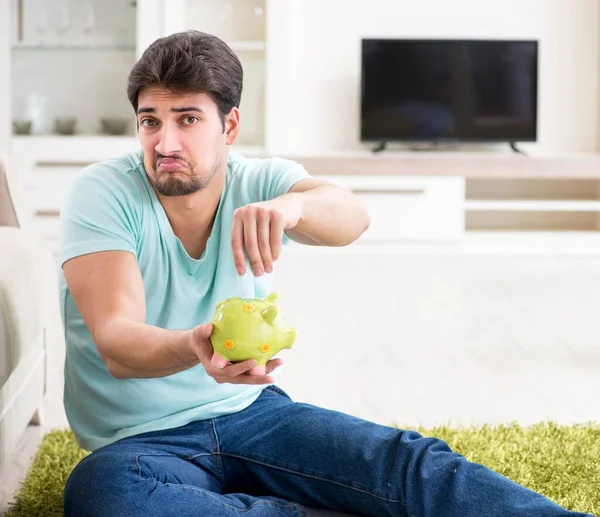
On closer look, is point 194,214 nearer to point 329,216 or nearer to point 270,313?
point 329,216

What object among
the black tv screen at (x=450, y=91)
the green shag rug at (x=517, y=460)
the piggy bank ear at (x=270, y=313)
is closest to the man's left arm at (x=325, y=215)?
the piggy bank ear at (x=270, y=313)

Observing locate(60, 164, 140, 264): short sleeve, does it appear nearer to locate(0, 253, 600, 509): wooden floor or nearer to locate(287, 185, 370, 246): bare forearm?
locate(287, 185, 370, 246): bare forearm

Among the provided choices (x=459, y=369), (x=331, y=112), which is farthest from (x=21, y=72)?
(x=459, y=369)

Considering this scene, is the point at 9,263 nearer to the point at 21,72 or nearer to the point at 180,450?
the point at 180,450

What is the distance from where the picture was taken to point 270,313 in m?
1.40

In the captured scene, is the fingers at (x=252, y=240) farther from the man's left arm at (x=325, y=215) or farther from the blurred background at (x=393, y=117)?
the blurred background at (x=393, y=117)

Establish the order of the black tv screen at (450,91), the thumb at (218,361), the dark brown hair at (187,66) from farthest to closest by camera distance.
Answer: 1. the black tv screen at (450,91)
2. the dark brown hair at (187,66)
3. the thumb at (218,361)

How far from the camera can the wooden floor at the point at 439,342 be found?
2.59 m

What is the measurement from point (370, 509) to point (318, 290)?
266cm

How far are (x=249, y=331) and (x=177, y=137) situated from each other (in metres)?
0.42

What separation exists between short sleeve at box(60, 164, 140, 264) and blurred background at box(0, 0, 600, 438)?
2.62m

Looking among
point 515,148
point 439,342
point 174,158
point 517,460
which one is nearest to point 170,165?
point 174,158

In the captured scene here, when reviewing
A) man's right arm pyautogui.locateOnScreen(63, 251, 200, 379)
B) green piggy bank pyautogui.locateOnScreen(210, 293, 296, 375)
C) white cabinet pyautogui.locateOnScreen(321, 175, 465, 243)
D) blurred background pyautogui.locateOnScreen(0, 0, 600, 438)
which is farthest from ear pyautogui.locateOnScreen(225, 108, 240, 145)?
white cabinet pyautogui.locateOnScreen(321, 175, 465, 243)

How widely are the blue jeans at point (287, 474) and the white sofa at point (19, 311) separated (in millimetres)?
361
